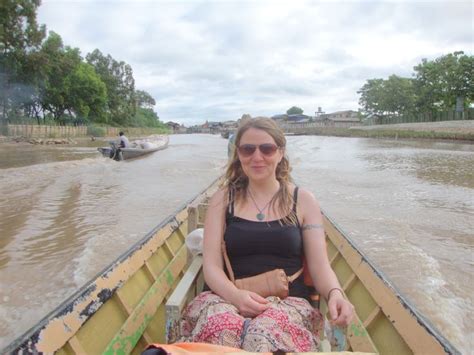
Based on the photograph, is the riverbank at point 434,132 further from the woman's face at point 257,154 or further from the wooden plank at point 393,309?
the woman's face at point 257,154

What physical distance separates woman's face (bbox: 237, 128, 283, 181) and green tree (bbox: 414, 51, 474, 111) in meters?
55.5

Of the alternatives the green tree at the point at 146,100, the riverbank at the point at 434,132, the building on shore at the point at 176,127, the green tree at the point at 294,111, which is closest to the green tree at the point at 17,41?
the riverbank at the point at 434,132

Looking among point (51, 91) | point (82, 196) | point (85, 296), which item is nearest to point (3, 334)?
point (85, 296)

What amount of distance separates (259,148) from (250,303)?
0.89 metres

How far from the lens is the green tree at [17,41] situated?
29.1m

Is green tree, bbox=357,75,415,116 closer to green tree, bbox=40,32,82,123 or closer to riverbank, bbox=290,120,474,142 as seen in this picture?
riverbank, bbox=290,120,474,142

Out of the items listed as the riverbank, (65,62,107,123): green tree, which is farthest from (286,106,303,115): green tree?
(65,62,107,123): green tree

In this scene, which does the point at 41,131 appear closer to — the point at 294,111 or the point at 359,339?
the point at 359,339

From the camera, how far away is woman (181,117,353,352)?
2.02m

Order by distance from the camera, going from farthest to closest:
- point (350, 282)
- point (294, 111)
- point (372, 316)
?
point (294, 111) → point (350, 282) → point (372, 316)

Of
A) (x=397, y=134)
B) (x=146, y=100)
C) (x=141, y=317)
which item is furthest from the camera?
(x=146, y=100)

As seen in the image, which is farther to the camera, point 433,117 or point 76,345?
point 433,117

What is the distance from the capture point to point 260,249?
7.64ft

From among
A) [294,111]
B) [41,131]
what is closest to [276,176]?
[41,131]
